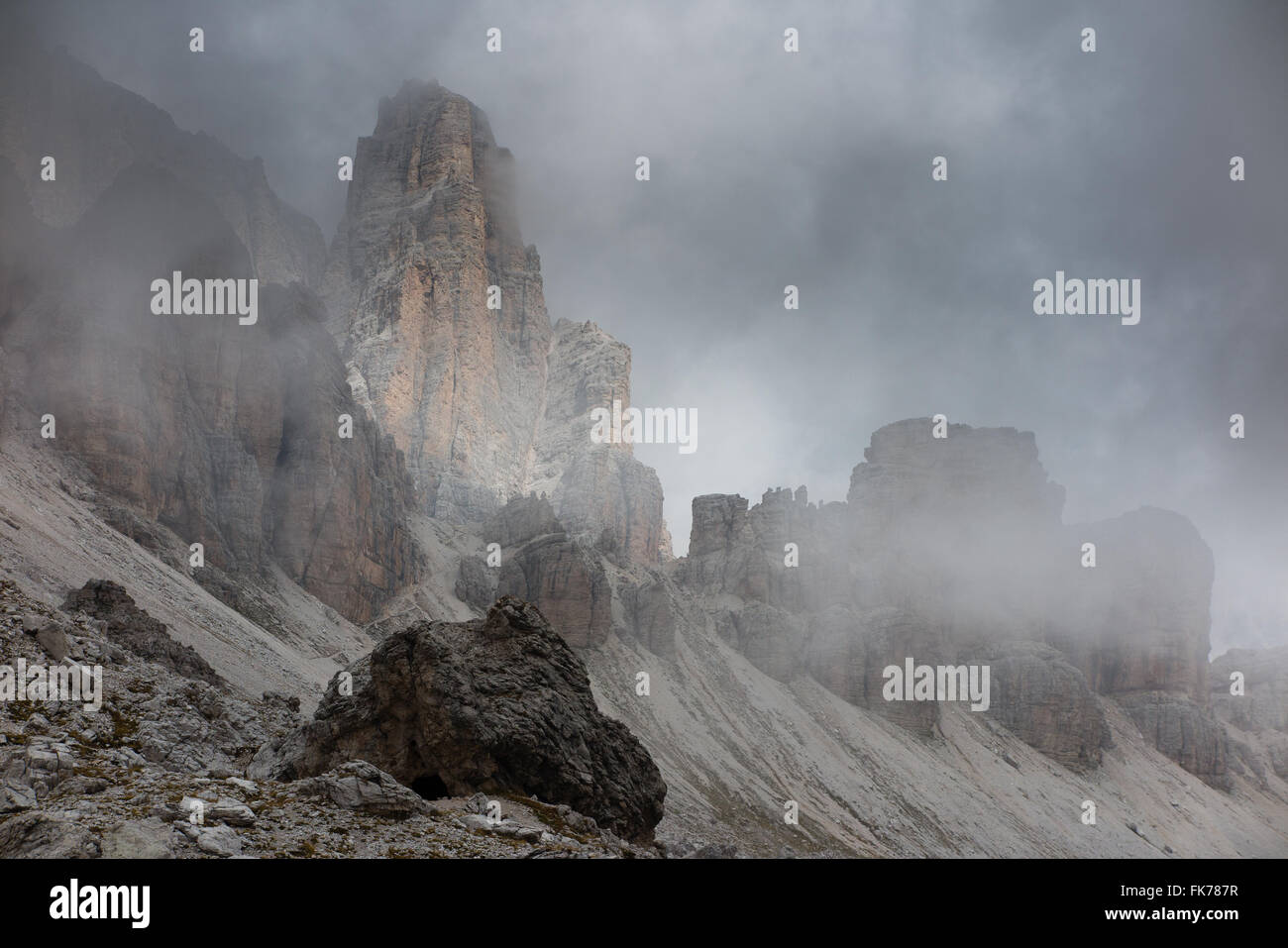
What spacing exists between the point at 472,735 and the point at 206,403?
91.9 metres

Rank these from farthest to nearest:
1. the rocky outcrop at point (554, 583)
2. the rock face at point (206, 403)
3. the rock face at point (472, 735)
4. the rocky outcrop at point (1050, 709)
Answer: the rocky outcrop at point (1050, 709), the rocky outcrop at point (554, 583), the rock face at point (206, 403), the rock face at point (472, 735)

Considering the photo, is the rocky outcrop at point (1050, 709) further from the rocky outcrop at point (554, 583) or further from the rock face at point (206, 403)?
the rock face at point (206, 403)

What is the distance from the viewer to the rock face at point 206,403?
285ft

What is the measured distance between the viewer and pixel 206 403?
106000 millimetres

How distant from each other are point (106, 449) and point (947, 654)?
6385 inches

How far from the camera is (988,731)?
7111 inches

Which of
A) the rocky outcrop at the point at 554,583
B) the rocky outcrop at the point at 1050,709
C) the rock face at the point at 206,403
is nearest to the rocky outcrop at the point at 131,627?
the rock face at the point at 206,403

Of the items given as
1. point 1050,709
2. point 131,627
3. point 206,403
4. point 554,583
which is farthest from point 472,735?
point 1050,709

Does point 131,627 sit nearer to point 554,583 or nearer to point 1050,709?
point 554,583

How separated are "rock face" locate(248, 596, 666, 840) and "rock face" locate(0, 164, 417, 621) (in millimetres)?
68260

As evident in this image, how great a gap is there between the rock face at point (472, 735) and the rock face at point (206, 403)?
6826cm

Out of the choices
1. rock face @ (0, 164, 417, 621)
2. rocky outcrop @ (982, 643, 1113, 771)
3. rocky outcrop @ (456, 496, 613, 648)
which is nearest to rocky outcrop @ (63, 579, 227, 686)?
rock face @ (0, 164, 417, 621)
